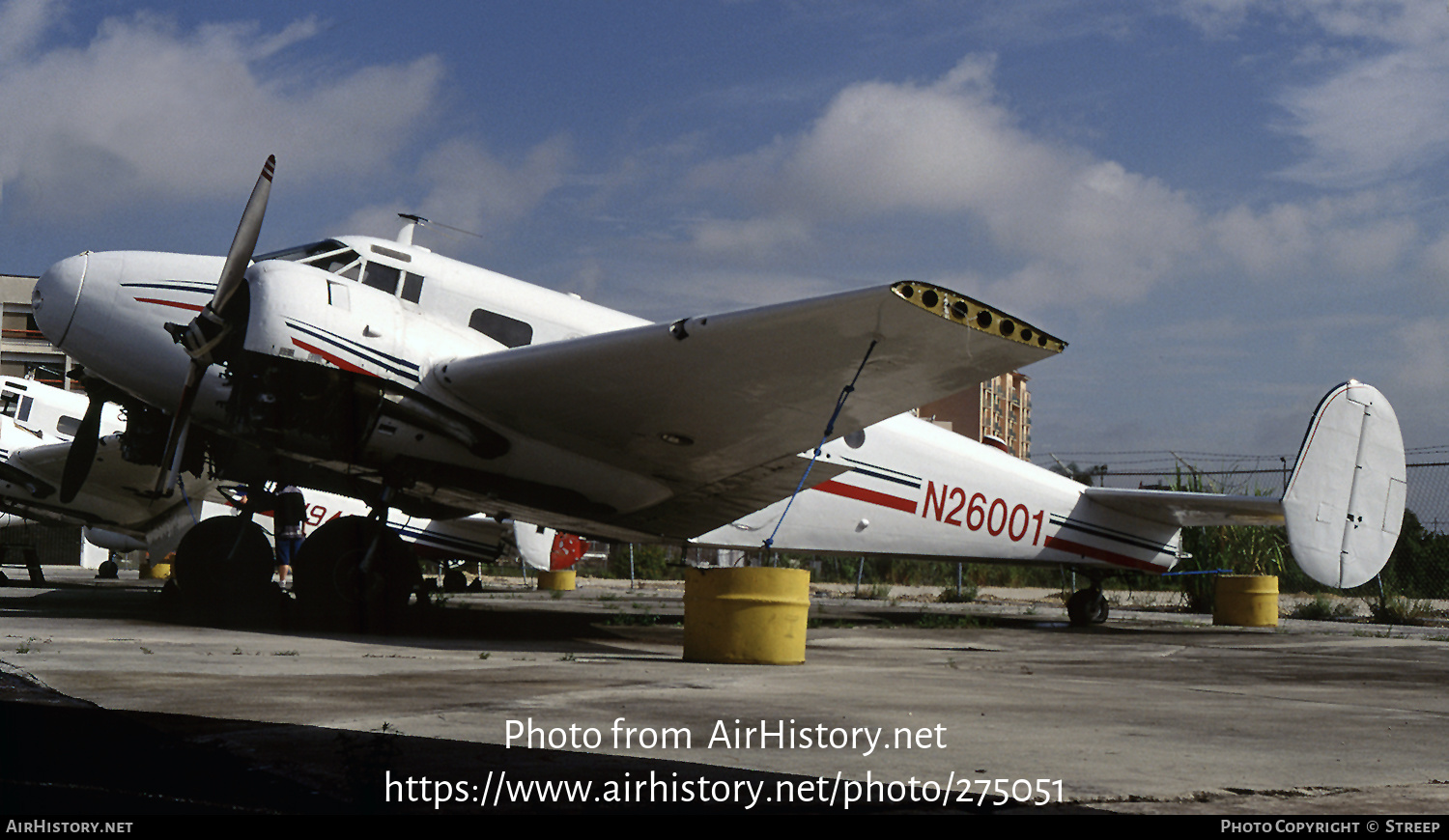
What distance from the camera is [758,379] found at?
9.40 meters

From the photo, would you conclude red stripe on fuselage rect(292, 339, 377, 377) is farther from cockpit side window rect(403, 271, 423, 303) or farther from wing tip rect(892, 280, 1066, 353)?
wing tip rect(892, 280, 1066, 353)

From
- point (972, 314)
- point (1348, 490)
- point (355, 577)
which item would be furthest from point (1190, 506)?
point (355, 577)

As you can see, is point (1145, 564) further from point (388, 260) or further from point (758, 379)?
point (388, 260)

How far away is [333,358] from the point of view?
1013 cm

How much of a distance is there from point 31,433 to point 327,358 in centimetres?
1486

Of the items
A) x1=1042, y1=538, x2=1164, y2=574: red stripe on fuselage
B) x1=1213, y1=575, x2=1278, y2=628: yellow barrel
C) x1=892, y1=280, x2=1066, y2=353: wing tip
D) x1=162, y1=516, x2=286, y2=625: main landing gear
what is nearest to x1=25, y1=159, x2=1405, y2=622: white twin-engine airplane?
x1=892, y1=280, x2=1066, y2=353: wing tip

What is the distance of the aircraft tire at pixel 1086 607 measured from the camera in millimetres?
16891

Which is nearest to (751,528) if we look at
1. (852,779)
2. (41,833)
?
(852,779)

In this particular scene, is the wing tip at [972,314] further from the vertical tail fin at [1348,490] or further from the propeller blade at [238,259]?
the vertical tail fin at [1348,490]

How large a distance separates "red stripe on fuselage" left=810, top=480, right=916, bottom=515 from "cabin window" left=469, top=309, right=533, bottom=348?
4.28 metres

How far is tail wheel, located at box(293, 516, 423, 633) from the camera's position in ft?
36.0

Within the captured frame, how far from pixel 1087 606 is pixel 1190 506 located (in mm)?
2196

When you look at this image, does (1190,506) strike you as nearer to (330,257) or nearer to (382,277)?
(382,277)

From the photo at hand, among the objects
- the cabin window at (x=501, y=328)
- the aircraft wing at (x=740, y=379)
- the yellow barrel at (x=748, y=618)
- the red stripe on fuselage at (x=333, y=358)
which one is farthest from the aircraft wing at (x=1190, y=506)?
the red stripe on fuselage at (x=333, y=358)
